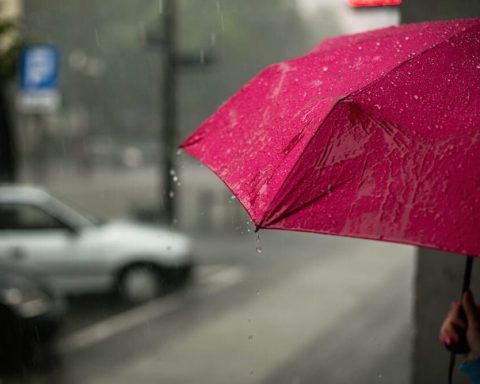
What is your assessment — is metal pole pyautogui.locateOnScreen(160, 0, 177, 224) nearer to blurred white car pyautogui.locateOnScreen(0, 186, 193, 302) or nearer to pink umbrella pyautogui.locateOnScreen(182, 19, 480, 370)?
blurred white car pyautogui.locateOnScreen(0, 186, 193, 302)

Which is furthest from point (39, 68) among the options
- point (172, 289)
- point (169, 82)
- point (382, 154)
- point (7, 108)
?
point (382, 154)

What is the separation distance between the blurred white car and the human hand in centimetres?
744

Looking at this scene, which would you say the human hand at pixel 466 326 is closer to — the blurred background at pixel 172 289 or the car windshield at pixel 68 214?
the blurred background at pixel 172 289

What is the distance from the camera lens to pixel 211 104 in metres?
52.8

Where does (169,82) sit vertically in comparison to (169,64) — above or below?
below

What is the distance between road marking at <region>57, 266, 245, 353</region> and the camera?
7922 mm

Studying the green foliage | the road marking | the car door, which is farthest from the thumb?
the green foliage

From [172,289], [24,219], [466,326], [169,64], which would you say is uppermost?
[466,326]

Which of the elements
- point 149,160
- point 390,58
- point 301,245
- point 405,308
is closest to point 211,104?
point 149,160

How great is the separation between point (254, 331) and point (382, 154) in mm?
6595

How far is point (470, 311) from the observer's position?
2.03 m

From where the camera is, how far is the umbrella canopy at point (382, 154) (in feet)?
5.56

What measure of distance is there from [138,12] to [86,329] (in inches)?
1448

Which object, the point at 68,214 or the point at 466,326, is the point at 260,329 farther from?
the point at 466,326
